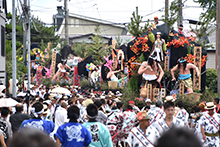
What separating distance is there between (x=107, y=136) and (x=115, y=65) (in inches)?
878

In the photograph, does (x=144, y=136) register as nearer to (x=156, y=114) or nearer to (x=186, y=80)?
(x=156, y=114)

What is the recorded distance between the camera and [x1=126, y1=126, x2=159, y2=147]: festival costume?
5.19m

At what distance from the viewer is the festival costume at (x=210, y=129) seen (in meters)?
7.52

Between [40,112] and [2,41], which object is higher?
[2,41]

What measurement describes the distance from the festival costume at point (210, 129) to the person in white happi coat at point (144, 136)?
8.84 feet

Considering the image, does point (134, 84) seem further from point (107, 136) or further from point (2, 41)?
point (107, 136)

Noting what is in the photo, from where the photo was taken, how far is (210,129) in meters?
7.54

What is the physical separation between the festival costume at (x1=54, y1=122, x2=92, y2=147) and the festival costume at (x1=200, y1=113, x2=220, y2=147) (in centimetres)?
322

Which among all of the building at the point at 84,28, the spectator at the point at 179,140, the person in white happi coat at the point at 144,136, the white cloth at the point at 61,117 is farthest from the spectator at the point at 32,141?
the building at the point at 84,28

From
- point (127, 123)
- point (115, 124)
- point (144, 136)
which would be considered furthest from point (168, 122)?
point (115, 124)

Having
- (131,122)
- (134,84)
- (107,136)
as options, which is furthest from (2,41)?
(107,136)

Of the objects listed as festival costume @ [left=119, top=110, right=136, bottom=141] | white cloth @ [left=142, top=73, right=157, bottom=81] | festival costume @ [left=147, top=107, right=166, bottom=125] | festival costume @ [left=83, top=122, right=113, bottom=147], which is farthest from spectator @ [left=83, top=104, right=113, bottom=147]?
white cloth @ [left=142, top=73, right=157, bottom=81]

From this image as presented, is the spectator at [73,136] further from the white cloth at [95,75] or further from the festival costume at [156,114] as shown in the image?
the white cloth at [95,75]

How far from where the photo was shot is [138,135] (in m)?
5.26
